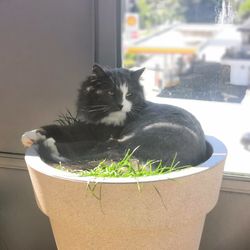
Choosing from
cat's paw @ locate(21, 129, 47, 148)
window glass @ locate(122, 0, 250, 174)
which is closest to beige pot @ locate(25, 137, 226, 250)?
cat's paw @ locate(21, 129, 47, 148)

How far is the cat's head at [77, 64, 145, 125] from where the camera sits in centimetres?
114

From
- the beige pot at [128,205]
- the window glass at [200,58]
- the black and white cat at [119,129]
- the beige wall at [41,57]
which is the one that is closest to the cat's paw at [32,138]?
the black and white cat at [119,129]

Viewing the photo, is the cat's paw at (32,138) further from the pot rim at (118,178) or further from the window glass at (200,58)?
the window glass at (200,58)

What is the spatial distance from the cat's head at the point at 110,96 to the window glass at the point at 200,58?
17 centimetres

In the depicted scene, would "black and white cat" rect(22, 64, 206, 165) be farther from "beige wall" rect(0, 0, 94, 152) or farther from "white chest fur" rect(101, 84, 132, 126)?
"beige wall" rect(0, 0, 94, 152)

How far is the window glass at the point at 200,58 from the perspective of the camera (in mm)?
1256

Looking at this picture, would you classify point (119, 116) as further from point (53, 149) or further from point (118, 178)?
point (118, 178)

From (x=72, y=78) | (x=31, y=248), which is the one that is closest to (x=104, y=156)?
(x=72, y=78)

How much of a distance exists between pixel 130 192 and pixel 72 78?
596mm

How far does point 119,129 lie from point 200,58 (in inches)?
14.1

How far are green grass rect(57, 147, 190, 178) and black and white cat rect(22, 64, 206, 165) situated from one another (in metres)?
0.02

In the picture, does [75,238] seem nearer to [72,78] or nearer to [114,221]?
[114,221]

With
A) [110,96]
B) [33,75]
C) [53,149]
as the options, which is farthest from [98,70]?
[33,75]

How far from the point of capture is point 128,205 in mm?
875
